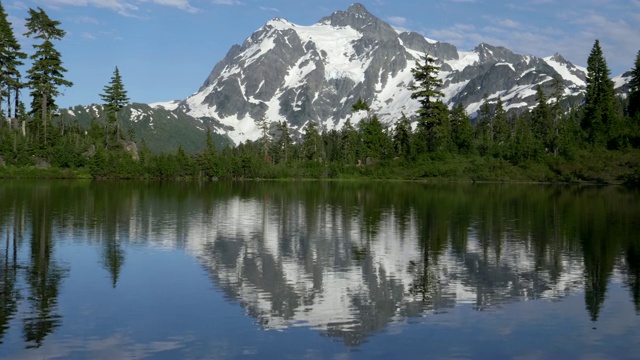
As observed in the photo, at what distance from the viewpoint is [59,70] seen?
125 meters

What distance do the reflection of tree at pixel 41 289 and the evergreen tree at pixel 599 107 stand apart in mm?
118952

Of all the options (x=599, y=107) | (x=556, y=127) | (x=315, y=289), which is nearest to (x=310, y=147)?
(x=556, y=127)

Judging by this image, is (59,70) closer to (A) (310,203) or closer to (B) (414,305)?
(A) (310,203)

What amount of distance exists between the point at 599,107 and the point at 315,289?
132 metres

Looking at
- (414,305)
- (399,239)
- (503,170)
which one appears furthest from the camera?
(503,170)

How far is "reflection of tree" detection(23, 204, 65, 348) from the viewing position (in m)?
17.6

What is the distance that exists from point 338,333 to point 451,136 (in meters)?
142

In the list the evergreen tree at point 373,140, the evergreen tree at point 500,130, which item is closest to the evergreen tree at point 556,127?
the evergreen tree at point 500,130

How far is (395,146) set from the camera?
16950cm

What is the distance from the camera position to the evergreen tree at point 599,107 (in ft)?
431

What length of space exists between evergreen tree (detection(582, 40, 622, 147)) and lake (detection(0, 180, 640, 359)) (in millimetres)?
92833

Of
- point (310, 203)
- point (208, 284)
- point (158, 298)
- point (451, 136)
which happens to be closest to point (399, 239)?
point (208, 284)

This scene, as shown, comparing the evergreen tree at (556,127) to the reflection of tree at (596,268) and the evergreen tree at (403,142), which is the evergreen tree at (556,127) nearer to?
the evergreen tree at (403,142)

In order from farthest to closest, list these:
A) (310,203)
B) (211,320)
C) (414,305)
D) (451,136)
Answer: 1. (451,136)
2. (310,203)
3. (414,305)
4. (211,320)
